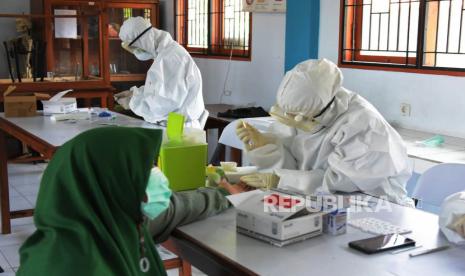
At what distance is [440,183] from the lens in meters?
2.47

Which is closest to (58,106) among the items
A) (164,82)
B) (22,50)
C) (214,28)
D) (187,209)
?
(164,82)

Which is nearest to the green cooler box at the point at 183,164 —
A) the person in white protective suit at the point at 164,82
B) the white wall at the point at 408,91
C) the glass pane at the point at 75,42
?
the person in white protective suit at the point at 164,82

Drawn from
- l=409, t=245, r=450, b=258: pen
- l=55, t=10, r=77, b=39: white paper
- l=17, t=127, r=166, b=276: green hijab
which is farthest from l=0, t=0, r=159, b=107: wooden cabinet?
l=409, t=245, r=450, b=258: pen

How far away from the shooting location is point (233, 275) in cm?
154

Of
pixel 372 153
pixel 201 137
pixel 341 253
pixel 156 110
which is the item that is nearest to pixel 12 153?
pixel 156 110

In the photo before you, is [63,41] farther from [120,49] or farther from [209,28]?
[209,28]

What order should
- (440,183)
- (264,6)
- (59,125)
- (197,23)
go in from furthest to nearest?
1. (197,23)
2. (264,6)
3. (59,125)
4. (440,183)

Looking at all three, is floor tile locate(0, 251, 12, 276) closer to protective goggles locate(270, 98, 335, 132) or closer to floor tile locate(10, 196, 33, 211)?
floor tile locate(10, 196, 33, 211)

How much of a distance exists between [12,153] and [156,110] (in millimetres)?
2657

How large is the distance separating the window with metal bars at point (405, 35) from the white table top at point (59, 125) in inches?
65.0

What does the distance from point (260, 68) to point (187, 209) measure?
3.58 metres

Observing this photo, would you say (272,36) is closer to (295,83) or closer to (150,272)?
(295,83)

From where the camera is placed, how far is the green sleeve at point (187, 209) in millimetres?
1784

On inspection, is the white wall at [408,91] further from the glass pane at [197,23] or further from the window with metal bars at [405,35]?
the glass pane at [197,23]
